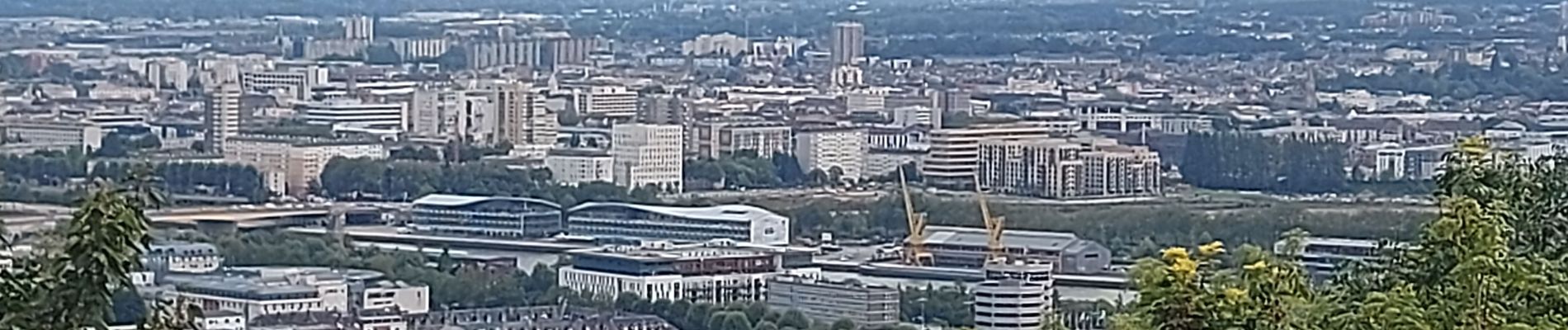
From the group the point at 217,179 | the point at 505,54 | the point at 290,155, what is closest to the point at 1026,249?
the point at 217,179

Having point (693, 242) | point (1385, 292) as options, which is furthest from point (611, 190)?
→ point (1385, 292)

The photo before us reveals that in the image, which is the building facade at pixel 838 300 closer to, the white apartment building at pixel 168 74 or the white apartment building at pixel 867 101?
the white apartment building at pixel 867 101

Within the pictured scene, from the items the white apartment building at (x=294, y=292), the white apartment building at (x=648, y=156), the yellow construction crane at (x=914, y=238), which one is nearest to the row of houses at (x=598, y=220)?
the yellow construction crane at (x=914, y=238)

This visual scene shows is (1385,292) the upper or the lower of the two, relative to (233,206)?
upper

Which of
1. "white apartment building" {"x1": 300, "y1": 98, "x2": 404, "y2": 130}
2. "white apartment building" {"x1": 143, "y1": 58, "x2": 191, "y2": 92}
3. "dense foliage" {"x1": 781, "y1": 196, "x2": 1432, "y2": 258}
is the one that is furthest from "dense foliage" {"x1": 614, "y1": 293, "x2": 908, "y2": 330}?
"white apartment building" {"x1": 143, "y1": 58, "x2": 191, "y2": 92}

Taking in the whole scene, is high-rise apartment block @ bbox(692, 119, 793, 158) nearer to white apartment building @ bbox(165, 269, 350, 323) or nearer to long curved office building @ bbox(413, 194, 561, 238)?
long curved office building @ bbox(413, 194, 561, 238)

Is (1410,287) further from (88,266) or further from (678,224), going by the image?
(678,224)

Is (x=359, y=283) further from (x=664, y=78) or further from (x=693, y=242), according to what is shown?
(x=664, y=78)
